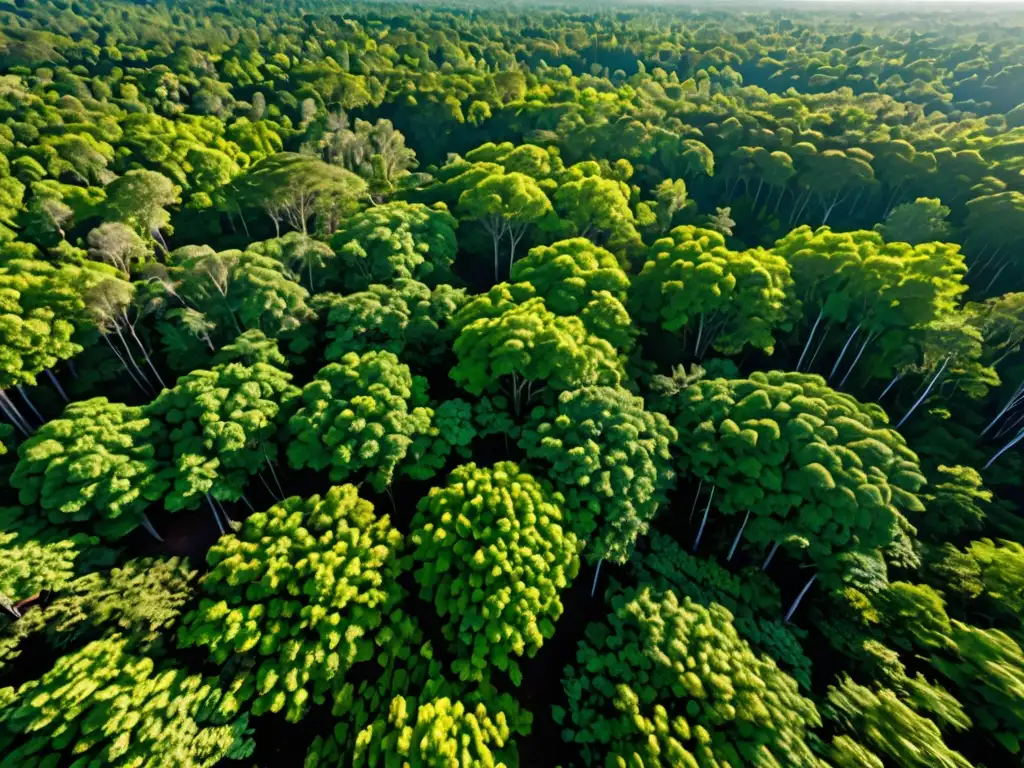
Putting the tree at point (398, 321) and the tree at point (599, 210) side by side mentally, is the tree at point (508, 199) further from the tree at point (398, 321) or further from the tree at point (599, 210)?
the tree at point (398, 321)

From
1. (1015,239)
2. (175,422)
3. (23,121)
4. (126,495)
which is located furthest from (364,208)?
(1015,239)

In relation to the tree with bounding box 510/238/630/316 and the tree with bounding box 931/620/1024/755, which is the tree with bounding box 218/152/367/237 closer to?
the tree with bounding box 510/238/630/316

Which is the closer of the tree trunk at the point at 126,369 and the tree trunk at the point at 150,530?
the tree trunk at the point at 150,530

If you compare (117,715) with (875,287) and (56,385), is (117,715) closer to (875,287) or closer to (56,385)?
(56,385)

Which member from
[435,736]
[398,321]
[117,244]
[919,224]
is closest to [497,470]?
[435,736]

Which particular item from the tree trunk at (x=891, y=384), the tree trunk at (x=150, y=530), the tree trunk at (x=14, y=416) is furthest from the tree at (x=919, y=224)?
the tree trunk at (x=14, y=416)

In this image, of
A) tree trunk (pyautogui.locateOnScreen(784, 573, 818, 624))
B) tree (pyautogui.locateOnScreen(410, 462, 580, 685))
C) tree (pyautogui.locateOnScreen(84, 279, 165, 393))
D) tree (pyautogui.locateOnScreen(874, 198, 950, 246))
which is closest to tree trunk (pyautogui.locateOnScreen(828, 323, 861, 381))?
tree (pyautogui.locateOnScreen(874, 198, 950, 246))
